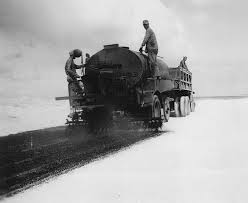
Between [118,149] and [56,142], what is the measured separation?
7.99 feet

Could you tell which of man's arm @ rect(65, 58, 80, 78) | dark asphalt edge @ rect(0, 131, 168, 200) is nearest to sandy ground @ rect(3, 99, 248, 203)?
dark asphalt edge @ rect(0, 131, 168, 200)

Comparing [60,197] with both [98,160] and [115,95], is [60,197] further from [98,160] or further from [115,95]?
[115,95]

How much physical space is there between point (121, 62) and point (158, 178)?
766 centimetres

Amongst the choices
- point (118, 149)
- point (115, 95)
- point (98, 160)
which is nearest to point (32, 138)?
point (115, 95)

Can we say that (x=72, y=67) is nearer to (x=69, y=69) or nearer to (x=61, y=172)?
(x=69, y=69)

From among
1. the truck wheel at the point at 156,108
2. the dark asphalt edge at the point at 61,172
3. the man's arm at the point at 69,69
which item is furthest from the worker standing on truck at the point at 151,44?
the dark asphalt edge at the point at 61,172

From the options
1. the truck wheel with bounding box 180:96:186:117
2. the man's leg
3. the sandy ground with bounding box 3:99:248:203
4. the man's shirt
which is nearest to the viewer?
the sandy ground with bounding box 3:99:248:203

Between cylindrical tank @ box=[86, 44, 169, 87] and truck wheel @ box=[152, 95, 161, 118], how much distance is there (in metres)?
0.98

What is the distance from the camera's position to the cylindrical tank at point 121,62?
43.0ft

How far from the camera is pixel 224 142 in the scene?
31.8 feet

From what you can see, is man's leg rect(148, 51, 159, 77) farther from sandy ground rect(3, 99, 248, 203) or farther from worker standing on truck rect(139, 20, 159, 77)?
sandy ground rect(3, 99, 248, 203)

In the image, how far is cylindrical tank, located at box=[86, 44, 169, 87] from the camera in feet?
43.0

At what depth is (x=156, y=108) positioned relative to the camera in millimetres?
13602

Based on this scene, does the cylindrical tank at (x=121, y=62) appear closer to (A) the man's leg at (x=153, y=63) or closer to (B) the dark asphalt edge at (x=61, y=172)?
(A) the man's leg at (x=153, y=63)
